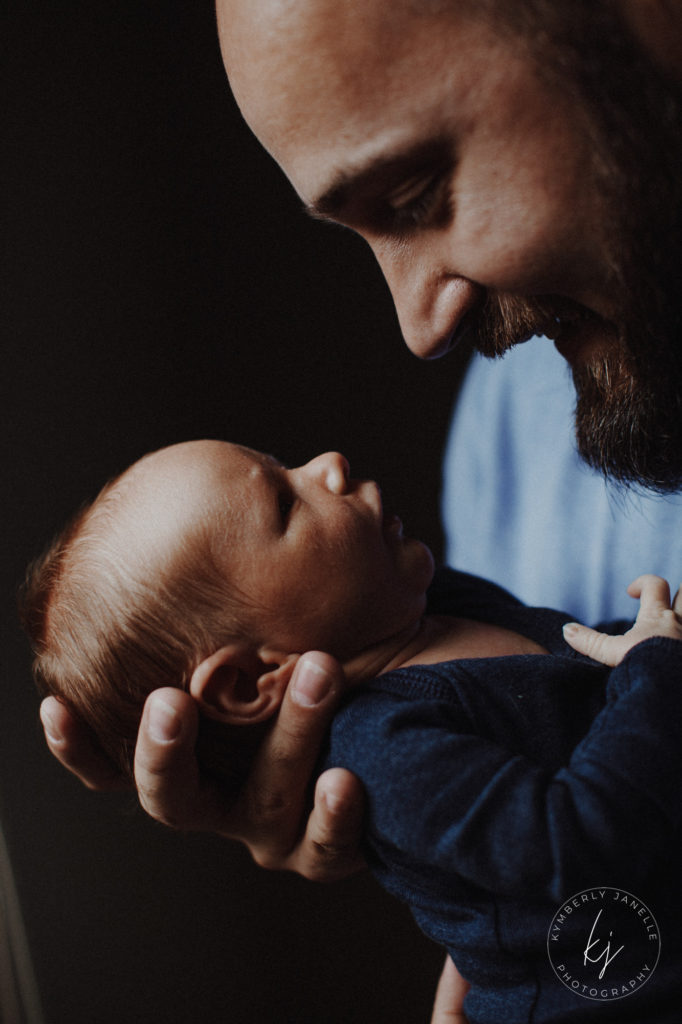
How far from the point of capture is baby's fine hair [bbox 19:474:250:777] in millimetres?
984

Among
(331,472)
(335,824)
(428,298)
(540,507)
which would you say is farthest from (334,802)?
(540,507)

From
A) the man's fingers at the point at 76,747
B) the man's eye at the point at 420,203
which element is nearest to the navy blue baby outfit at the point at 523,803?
the man's fingers at the point at 76,747

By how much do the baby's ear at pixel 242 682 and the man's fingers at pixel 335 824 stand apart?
0.34 feet

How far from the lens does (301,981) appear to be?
188 cm

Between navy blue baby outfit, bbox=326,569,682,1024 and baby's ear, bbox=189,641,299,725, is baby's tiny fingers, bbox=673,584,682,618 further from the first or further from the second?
baby's ear, bbox=189,641,299,725

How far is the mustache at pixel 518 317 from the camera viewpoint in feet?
3.22

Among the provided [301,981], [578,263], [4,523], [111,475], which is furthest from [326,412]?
[301,981]

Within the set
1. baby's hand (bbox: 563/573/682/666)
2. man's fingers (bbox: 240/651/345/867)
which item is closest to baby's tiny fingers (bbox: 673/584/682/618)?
baby's hand (bbox: 563/573/682/666)

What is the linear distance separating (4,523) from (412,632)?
2.09 feet

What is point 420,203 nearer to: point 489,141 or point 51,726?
point 489,141

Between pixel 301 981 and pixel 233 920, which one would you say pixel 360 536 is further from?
pixel 301 981

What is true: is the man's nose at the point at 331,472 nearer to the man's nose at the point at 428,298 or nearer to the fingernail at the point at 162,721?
the man's nose at the point at 428,298

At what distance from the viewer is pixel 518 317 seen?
996mm

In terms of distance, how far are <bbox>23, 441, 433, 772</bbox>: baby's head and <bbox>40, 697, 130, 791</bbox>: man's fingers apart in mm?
22
